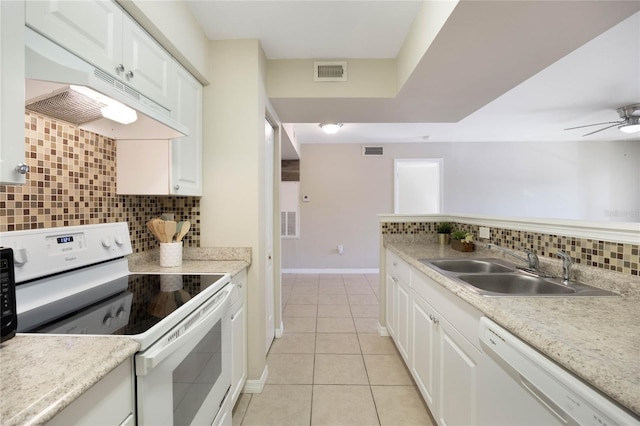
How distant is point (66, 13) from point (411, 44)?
5.57 feet

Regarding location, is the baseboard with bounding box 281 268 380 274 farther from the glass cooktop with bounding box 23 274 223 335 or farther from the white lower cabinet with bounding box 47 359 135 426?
the white lower cabinet with bounding box 47 359 135 426

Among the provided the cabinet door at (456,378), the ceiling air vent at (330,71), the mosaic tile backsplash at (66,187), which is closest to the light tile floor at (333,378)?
the cabinet door at (456,378)

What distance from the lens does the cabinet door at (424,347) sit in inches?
55.8

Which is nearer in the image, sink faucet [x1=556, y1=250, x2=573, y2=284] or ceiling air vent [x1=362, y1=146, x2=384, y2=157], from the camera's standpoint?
sink faucet [x1=556, y1=250, x2=573, y2=284]

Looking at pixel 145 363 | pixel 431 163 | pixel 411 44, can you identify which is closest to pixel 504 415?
pixel 145 363

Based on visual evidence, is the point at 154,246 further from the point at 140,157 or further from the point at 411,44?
the point at 411,44

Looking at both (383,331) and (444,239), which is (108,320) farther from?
(444,239)

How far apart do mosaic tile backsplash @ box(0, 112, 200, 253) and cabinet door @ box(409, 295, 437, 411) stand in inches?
73.4

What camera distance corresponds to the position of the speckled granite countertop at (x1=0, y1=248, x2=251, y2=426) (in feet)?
1.55

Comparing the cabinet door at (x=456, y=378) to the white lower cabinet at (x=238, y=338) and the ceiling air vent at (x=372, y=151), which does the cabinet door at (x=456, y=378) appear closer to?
the white lower cabinet at (x=238, y=338)

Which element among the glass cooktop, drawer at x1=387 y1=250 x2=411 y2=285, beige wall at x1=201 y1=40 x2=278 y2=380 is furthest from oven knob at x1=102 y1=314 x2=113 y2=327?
drawer at x1=387 y1=250 x2=411 y2=285

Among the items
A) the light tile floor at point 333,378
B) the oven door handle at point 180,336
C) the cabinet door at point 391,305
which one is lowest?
the light tile floor at point 333,378

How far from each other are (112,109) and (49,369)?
940 millimetres

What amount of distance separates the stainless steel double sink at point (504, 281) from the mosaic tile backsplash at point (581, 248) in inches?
4.8
